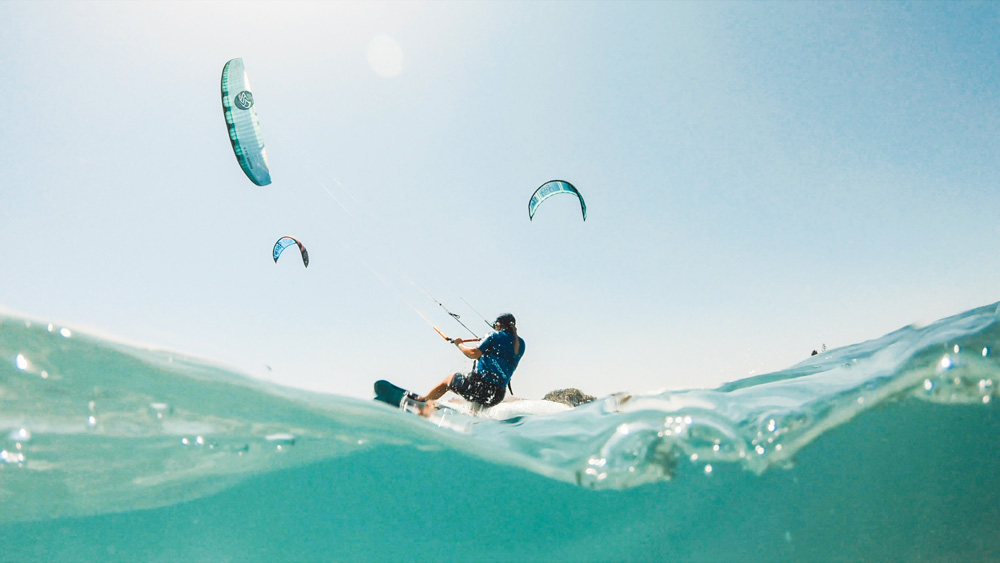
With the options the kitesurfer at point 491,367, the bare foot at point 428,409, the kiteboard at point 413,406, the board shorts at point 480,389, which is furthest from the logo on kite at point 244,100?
the board shorts at point 480,389

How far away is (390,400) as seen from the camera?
614 cm

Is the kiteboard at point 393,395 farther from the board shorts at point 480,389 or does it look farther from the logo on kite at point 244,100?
the logo on kite at point 244,100

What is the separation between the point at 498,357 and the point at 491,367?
0.20 m

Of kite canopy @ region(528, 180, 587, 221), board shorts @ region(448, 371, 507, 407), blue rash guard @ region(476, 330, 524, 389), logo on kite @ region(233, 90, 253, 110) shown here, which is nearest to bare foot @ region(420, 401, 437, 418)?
board shorts @ region(448, 371, 507, 407)

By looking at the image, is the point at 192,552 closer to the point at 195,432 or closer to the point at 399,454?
the point at 195,432

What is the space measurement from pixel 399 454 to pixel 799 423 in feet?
17.7

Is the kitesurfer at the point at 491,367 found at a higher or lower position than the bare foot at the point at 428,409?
higher

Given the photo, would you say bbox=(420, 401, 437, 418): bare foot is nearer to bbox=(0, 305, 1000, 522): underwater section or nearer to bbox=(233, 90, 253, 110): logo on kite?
bbox=(0, 305, 1000, 522): underwater section

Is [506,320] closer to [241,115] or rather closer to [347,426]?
[347,426]

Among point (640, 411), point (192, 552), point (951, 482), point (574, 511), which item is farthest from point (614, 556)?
point (192, 552)

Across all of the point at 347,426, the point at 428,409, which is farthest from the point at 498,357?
the point at 347,426

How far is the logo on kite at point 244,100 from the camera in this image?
650 centimetres

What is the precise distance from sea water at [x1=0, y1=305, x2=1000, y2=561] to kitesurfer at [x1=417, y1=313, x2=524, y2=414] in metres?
0.33

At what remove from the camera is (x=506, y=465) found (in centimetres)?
605
